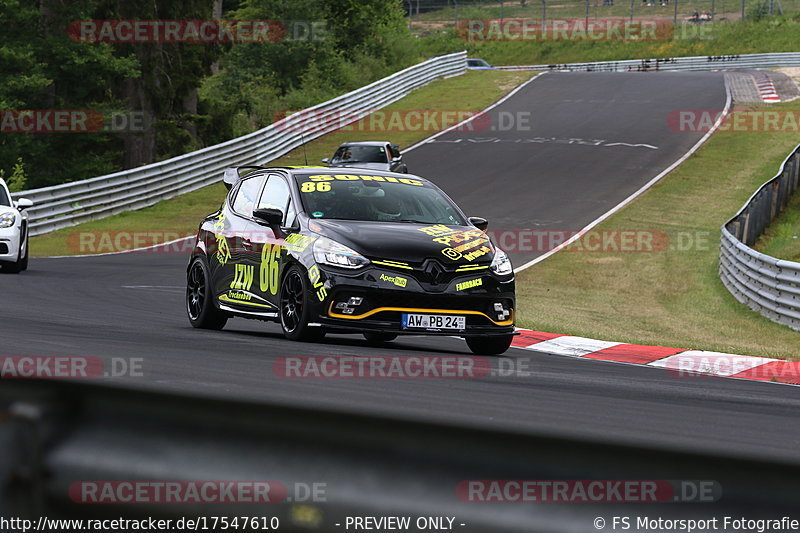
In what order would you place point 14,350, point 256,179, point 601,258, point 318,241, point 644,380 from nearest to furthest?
1. point 14,350
2. point 644,380
3. point 318,241
4. point 256,179
5. point 601,258

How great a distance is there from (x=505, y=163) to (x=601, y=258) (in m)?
13.0

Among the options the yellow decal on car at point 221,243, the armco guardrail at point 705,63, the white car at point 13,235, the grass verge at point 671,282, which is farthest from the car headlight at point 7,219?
the armco guardrail at point 705,63

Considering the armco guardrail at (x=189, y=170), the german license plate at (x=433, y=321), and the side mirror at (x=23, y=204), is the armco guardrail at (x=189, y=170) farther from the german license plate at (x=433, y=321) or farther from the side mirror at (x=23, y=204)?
the german license plate at (x=433, y=321)

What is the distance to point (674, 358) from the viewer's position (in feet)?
38.1

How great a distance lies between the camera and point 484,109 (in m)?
45.9

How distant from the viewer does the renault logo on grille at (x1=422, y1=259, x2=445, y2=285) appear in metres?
9.65

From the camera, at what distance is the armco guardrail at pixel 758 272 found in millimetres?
15688

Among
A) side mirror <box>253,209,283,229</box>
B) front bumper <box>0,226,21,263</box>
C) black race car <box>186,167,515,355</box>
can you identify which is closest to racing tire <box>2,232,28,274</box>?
front bumper <box>0,226,21,263</box>

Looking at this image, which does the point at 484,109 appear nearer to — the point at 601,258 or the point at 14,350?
the point at 601,258

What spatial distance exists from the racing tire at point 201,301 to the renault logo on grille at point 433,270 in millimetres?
2678

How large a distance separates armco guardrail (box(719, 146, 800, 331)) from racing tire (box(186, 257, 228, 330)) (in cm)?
792

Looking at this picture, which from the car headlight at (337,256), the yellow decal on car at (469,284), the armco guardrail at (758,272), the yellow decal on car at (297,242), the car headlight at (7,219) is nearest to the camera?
the car headlight at (337,256)

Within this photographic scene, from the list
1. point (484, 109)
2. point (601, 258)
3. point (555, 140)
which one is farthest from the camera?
point (484, 109)

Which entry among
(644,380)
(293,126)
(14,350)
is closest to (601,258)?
(644,380)
